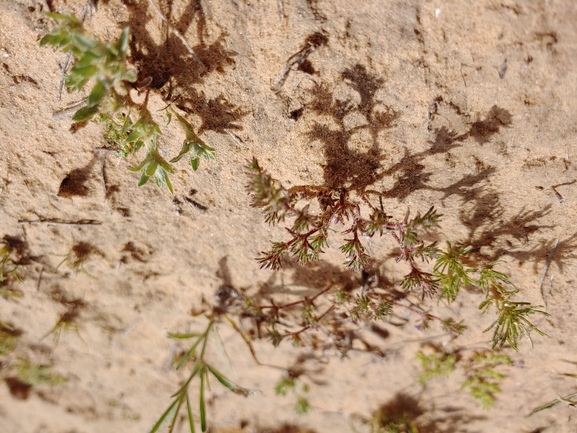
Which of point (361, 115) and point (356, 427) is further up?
point (361, 115)

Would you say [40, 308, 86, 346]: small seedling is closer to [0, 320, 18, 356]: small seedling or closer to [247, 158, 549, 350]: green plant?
[0, 320, 18, 356]: small seedling

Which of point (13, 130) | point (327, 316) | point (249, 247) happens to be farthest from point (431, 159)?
point (13, 130)

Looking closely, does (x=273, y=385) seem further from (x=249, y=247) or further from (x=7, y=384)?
(x=7, y=384)

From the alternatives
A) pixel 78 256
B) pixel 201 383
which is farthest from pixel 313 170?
pixel 78 256

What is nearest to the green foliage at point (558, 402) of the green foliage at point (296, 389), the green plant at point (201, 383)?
the green foliage at point (296, 389)

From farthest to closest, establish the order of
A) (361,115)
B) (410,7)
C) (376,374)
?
(376,374), (361,115), (410,7)
